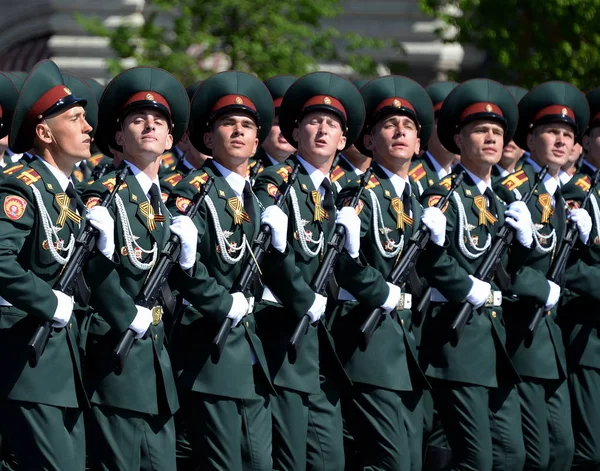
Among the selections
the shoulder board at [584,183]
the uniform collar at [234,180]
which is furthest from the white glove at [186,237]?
the shoulder board at [584,183]

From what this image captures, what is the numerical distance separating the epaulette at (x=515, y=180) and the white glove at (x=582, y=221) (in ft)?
1.02

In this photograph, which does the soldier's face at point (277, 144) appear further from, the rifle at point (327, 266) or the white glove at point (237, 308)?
the white glove at point (237, 308)

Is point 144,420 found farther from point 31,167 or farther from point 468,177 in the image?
point 468,177

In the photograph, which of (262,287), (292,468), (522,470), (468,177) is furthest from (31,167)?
(522,470)

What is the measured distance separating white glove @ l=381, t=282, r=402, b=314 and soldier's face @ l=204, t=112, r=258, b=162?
0.94 m

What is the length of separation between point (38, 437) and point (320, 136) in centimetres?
227

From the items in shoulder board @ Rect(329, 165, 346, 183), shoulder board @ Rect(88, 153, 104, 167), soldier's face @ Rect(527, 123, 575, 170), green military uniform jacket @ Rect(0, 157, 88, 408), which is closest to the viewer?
green military uniform jacket @ Rect(0, 157, 88, 408)

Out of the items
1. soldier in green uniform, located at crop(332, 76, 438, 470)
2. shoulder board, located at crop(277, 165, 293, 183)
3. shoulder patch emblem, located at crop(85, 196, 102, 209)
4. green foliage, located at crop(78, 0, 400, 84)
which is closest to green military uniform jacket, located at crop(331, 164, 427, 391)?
soldier in green uniform, located at crop(332, 76, 438, 470)

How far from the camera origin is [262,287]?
7301 mm

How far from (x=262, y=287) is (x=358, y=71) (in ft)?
35.1

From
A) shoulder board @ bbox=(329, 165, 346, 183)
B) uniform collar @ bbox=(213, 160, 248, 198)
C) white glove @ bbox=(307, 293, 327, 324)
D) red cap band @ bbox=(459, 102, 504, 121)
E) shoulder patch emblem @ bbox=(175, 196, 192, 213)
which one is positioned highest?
red cap band @ bbox=(459, 102, 504, 121)

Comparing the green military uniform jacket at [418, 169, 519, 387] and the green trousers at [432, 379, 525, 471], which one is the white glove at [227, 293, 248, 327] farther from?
the green trousers at [432, 379, 525, 471]

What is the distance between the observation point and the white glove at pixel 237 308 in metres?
6.84

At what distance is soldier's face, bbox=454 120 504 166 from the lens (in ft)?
26.1
